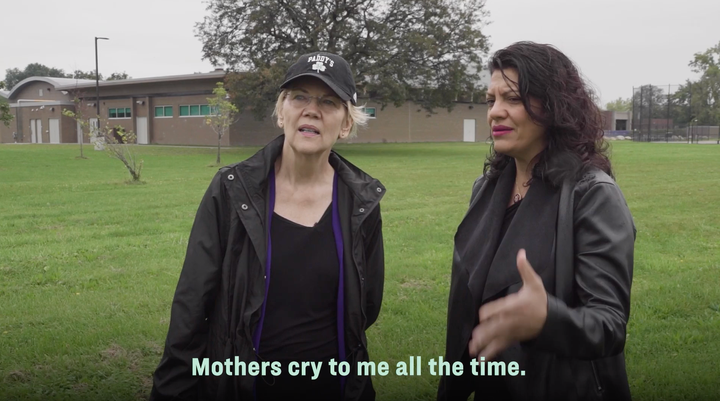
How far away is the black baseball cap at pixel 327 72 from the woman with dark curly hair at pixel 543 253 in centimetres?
66

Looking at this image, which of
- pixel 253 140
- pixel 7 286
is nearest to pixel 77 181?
pixel 7 286

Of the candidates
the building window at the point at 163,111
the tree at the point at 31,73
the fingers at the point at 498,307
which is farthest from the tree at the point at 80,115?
the tree at the point at 31,73

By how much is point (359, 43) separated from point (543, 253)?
35739 mm

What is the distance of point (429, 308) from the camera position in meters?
6.02

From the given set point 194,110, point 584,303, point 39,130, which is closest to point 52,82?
point 39,130

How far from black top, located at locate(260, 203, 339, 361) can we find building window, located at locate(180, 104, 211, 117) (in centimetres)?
4550

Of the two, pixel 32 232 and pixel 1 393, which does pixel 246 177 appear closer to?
pixel 1 393

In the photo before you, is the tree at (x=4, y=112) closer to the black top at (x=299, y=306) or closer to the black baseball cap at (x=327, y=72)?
the black baseball cap at (x=327, y=72)

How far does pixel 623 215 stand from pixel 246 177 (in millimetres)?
1443

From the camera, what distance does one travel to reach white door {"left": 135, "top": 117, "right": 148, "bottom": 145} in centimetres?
5066

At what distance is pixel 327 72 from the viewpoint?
2732mm

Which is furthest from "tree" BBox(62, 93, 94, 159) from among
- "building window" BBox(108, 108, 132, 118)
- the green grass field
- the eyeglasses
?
the eyeglasses

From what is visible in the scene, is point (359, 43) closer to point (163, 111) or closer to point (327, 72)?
point (163, 111)

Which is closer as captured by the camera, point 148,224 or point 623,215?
point 623,215
